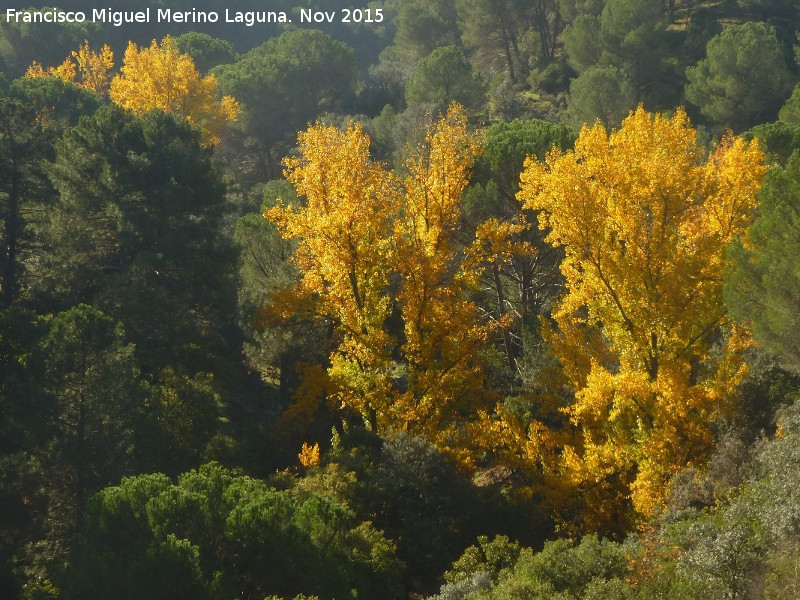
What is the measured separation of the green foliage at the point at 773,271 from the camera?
1830 cm

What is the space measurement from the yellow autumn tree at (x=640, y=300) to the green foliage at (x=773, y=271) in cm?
215

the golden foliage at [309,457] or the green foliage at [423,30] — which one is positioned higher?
the green foliage at [423,30]

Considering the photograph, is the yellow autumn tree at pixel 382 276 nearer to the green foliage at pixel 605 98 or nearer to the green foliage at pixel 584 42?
the green foliage at pixel 605 98

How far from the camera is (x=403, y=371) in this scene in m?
34.1

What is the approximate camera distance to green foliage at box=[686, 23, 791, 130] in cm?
5109

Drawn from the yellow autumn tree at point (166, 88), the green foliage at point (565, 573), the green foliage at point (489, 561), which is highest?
the yellow autumn tree at point (166, 88)

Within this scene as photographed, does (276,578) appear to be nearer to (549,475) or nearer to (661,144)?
(549,475)

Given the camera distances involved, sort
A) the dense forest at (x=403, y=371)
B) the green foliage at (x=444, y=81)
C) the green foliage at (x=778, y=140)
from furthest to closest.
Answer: the green foliage at (x=444, y=81) → the green foliage at (x=778, y=140) → the dense forest at (x=403, y=371)

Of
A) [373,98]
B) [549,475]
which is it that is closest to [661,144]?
[549,475]

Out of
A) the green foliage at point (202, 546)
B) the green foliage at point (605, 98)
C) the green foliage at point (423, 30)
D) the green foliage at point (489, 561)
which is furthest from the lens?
the green foliage at point (423, 30)

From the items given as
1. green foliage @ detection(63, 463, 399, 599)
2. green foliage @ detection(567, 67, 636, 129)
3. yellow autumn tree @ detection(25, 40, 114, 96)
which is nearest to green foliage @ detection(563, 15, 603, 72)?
green foliage @ detection(567, 67, 636, 129)

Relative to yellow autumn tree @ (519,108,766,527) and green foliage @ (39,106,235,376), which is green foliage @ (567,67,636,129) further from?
yellow autumn tree @ (519,108,766,527)

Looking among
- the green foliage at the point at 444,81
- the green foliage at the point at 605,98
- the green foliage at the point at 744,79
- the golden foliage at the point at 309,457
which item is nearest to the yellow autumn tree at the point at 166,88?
the green foliage at the point at 444,81

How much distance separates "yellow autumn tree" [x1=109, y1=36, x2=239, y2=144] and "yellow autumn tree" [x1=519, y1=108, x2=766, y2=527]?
34120mm
